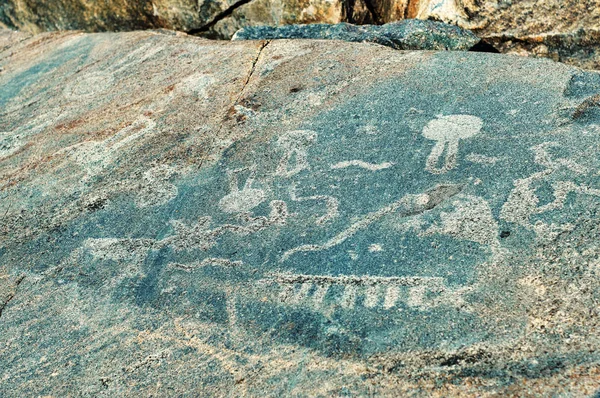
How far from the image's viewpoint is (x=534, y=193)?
2.09 m

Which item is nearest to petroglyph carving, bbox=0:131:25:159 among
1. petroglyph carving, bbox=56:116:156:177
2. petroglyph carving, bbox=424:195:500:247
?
petroglyph carving, bbox=56:116:156:177

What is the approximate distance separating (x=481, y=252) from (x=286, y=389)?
720mm

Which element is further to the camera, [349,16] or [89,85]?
[349,16]

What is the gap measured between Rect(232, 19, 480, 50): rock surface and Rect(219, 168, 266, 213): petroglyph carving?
1.37 meters

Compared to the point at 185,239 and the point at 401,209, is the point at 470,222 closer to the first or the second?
the point at 401,209

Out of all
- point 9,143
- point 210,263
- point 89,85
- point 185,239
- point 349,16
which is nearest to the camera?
point 210,263

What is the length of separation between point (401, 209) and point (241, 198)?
62cm

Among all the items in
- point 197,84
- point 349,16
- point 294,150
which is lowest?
point 349,16

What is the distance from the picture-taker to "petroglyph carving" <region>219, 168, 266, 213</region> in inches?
93.6

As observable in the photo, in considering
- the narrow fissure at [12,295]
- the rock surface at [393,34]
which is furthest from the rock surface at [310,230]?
the rock surface at [393,34]

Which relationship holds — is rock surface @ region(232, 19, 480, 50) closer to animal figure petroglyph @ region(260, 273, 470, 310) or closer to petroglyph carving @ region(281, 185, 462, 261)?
petroglyph carving @ region(281, 185, 462, 261)

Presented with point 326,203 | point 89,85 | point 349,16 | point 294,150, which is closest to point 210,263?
point 326,203

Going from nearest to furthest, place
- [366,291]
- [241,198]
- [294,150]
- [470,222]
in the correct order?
[366,291]
[470,222]
[241,198]
[294,150]

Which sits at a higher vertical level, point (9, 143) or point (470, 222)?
point (9, 143)
